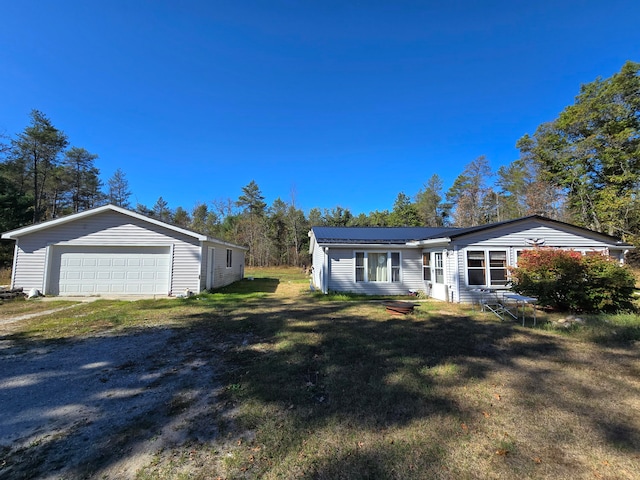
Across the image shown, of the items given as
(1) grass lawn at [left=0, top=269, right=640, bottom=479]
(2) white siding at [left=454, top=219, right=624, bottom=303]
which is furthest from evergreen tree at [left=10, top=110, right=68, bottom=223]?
(2) white siding at [left=454, top=219, right=624, bottom=303]

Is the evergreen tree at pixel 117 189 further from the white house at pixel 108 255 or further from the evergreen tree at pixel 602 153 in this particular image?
the evergreen tree at pixel 602 153

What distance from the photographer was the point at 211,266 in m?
14.3

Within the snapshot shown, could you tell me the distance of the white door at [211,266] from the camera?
13898 mm

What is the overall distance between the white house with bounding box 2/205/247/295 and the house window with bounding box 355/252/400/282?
7098 millimetres

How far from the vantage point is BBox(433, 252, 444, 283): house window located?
1213 cm

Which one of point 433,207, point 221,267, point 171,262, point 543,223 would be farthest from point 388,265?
point 433,207

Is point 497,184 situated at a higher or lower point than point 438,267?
higher

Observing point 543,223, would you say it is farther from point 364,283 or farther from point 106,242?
point 106,242

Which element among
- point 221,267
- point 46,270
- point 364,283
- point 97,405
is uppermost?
point 221,267

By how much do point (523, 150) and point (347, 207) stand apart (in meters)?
22.4

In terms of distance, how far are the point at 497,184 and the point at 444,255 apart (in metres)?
26.4

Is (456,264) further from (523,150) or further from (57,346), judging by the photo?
(523,150)

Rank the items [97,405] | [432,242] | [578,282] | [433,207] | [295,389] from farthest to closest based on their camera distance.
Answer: [433,207] < [432,242] < [578,282] < [295,389] < [97,405]

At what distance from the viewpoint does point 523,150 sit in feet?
98.7
